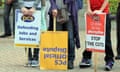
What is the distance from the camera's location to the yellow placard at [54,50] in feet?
28.7

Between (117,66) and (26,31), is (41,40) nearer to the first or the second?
(26,31)

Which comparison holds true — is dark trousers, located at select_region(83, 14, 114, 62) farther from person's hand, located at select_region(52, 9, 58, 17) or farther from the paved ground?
person's hand, located at select_region(52, 9, 58, 17)

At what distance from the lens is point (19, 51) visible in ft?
36.7

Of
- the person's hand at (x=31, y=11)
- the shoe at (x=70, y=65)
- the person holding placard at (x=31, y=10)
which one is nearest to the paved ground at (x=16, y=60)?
the shoe at (x=70, y=65)

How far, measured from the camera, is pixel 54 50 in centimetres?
879

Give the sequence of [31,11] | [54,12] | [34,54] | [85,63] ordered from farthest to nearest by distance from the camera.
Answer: [34,54], [85,63], [31,11], [54,12]

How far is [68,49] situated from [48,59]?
1.48 feet

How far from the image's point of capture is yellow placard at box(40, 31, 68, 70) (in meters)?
8.74

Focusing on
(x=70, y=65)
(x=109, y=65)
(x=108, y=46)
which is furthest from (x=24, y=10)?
(x=109, y=65)

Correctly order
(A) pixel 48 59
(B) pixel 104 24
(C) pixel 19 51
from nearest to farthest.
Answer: (B) pixel 104 24 < (A) pixel 48 59 < (C) pixel 19 51

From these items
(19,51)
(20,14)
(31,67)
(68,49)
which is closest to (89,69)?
(68,49)

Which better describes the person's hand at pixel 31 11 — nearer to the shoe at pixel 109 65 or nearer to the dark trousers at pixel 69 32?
the dark trousers at pixel 69 32

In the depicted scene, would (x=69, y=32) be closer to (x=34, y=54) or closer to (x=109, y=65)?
(x=34, y=54)

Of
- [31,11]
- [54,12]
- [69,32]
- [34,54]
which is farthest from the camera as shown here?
[34,54]
